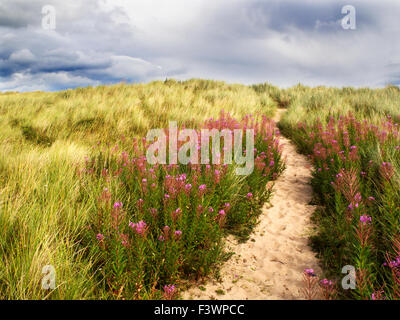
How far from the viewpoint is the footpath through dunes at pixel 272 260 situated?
7.68 feet

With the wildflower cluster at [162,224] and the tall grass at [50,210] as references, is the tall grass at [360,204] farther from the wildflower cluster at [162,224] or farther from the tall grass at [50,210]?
the tall grass at [50,210]

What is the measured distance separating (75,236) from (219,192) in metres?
1.75

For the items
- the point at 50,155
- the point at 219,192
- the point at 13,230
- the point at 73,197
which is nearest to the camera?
the point at 13,230

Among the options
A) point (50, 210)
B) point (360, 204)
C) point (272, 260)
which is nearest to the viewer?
point (50, 210)

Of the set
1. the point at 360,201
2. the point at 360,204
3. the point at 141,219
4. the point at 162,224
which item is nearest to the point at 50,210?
the point at 141,219

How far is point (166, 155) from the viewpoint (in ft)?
14.2

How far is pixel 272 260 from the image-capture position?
2.83 m

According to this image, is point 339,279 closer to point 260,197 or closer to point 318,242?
point 318,242

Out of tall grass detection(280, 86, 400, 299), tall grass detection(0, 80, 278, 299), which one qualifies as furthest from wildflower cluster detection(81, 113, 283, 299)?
tall grass detection(280, 86, 400, 299)

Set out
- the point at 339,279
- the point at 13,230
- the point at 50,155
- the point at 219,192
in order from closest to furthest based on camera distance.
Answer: the point at 13,230 < the point at 339,279 < the point at 219,192 < the point at 50,155

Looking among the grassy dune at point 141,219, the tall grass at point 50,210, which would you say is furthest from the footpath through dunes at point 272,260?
the tall grass at point 50,210

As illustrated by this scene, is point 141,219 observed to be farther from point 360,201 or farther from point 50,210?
point 360,201

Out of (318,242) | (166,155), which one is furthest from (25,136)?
(318,242)

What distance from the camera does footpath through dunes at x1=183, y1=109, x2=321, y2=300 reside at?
2.34 meters
